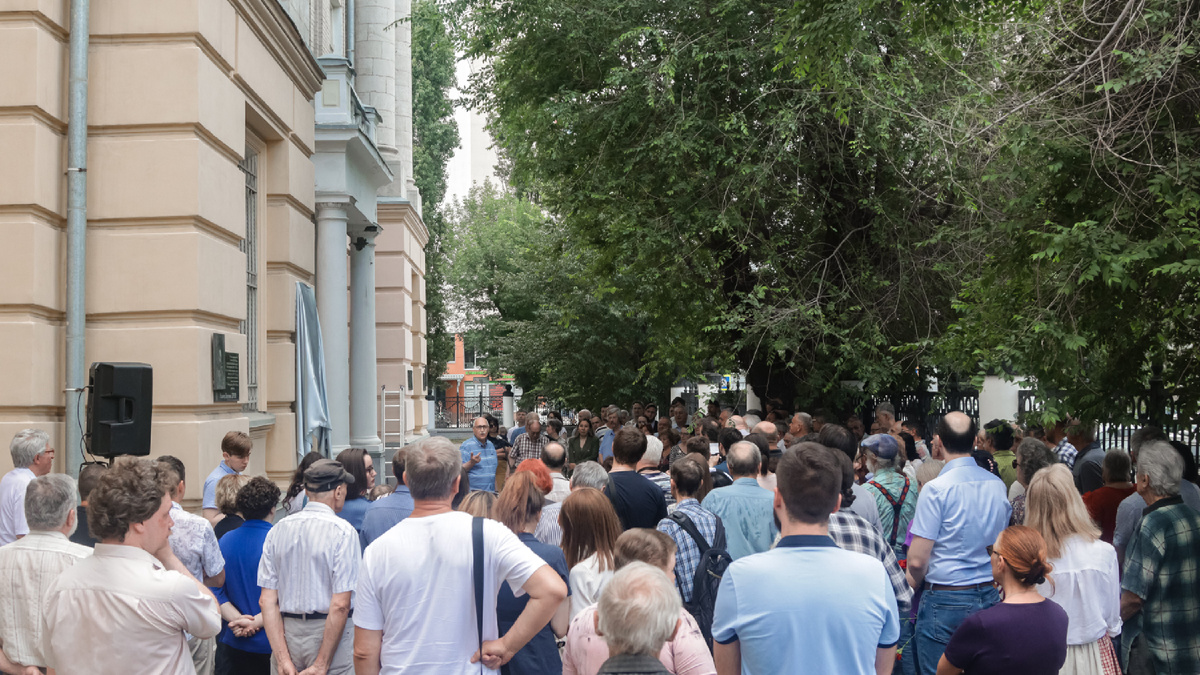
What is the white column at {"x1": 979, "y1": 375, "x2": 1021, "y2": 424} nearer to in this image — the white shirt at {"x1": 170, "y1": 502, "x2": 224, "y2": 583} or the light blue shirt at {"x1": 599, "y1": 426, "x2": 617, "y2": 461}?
the light blue shirt at {"x1": 599, "y1": 426, "x2": 617, "y2": 461}

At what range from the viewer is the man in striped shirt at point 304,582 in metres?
5.41

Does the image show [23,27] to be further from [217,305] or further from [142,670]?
[142,670]

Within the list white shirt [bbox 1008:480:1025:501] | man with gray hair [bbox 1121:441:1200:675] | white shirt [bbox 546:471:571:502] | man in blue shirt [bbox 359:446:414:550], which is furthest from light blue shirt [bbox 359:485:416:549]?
white shirt [bbox 1008:480:1025:501]

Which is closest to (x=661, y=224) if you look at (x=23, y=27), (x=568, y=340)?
(x=23, y=27)

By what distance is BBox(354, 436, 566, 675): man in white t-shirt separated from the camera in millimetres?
4250

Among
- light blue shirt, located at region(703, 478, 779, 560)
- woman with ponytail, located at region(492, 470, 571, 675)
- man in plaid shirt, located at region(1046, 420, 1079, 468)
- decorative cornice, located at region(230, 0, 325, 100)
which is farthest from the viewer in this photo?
decorative cornice, located at region(230, 0, 325, 100)

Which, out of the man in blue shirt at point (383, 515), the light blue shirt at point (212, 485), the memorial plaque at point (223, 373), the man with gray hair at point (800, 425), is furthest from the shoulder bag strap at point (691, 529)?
the memorial plaque at point (223, 373)

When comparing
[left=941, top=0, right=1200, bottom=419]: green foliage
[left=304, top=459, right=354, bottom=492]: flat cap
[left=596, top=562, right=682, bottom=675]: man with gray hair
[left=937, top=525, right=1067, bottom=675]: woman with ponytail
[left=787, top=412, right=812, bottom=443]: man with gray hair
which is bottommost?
[left=937, top=525, right=1067, bottom=675]: woman with ponytail

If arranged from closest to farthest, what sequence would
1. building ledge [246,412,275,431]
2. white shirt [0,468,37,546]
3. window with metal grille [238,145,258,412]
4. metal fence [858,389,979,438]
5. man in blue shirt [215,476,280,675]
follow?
man in blue shirt [215,476,280,675], white shirt [0,468,37,546], building ledge [246,412,275,431], window with metal grille [238,145,258,412], metal fence [858,389,979,438]

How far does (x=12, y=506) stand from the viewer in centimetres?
717

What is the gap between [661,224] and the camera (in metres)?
16.1

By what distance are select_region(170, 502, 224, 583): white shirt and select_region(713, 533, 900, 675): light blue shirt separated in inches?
129

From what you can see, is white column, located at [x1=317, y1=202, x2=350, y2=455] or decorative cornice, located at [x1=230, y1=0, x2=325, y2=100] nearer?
decorative cornice, located at [x1=230, y1=0, x2=325, y2=100]

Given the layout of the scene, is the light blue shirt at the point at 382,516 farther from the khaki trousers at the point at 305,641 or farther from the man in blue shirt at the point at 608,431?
the man in blue shirt at the point at 608,431
